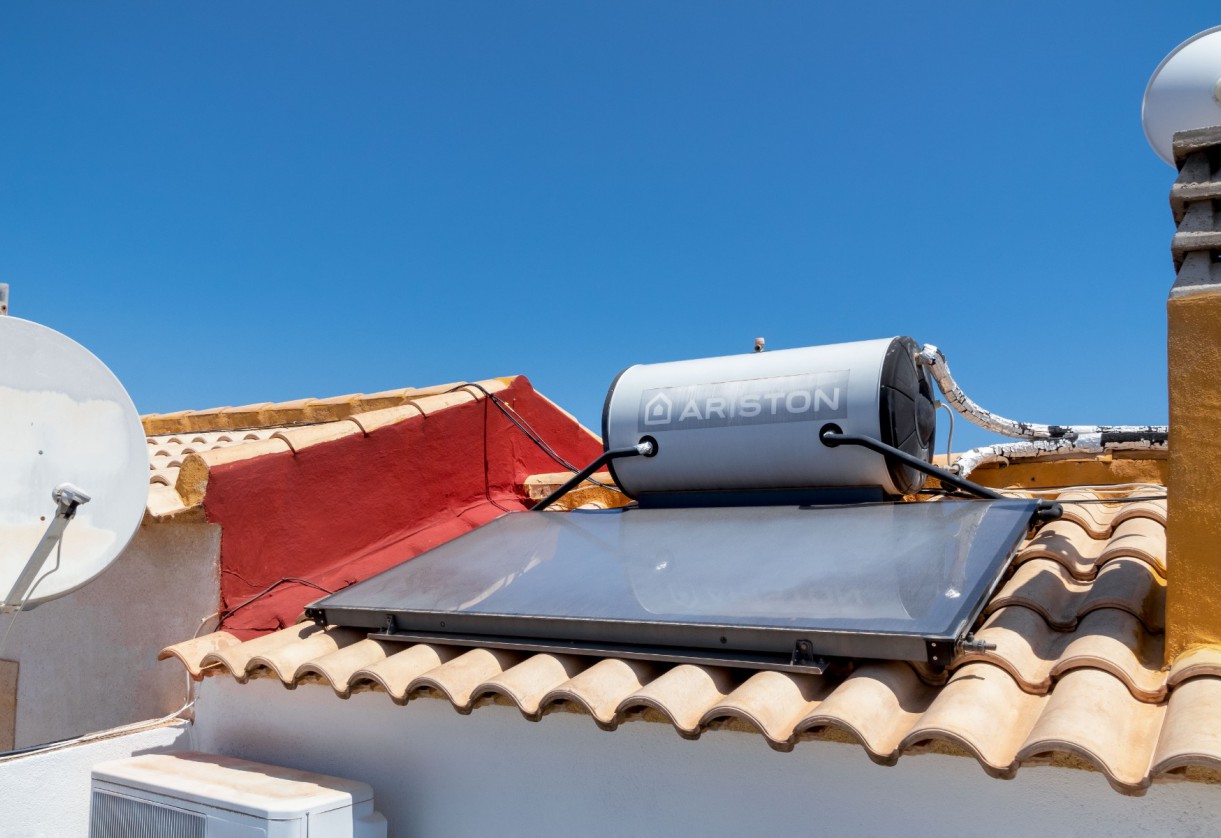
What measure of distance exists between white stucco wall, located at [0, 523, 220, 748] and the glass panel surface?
0.82m

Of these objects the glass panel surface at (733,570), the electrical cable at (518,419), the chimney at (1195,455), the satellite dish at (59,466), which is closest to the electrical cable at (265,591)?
the glass panel surface at (733,570)

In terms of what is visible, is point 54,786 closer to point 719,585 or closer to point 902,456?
point 719,585

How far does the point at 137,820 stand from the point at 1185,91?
4578mm

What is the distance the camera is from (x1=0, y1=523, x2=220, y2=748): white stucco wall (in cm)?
479

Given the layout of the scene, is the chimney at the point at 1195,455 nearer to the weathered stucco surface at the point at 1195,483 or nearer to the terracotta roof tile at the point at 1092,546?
the weathered stucco surface at the point at 1195,483

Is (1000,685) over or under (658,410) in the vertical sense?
under

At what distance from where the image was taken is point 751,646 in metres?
3.21

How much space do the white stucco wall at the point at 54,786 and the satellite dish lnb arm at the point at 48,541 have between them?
0.71 metres

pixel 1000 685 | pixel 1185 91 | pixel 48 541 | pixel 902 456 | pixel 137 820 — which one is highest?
pixel 1185 91

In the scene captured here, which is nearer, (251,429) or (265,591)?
(265,591)

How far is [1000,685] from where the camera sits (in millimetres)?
2828

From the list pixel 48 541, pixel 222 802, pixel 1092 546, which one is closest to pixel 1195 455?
pixel 1092 546

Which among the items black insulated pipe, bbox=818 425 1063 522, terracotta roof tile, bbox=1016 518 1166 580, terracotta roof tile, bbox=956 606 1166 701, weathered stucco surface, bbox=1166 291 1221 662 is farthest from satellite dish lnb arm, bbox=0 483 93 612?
weathered stucco surface, bbox=1166 291 1221 662

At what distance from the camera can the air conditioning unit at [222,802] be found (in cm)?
346
